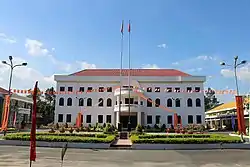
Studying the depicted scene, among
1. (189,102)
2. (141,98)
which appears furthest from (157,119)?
(189,102)

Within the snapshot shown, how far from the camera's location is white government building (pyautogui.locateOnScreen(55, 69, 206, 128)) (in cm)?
3897

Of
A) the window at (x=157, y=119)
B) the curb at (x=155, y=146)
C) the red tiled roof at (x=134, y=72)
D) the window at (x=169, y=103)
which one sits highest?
the red tiled roof at (x=134, y=72)

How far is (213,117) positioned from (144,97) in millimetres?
23086

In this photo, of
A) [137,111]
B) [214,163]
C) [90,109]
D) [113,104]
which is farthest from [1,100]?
[214,163]

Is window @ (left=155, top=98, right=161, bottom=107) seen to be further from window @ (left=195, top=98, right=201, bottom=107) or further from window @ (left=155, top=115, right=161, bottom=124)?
window @ (left=195, top=98, right=201, bottom=107)

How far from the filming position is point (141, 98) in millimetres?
38344

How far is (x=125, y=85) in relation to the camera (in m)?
39.3

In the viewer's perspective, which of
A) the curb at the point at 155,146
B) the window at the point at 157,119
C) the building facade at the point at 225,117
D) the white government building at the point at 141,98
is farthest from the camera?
the building facade at the point at 225,117

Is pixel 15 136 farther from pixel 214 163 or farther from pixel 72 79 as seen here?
pixel 72 79

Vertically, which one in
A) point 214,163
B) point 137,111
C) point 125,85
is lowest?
point 214,163

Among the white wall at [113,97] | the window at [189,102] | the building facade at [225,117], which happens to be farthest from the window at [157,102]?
the building facade at [225,117]

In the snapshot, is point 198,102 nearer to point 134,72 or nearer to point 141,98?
point 141,98

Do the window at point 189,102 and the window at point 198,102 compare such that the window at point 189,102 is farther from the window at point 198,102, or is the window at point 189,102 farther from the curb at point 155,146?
the curb at point 155,146

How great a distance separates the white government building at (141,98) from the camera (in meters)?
39.0
